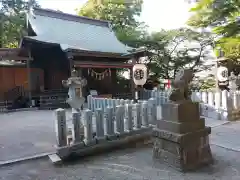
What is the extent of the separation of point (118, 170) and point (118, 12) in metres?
17.1

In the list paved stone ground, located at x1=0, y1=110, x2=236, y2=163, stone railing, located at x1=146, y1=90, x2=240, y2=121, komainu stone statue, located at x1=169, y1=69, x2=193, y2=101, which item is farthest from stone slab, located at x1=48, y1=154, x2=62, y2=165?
stone railing, located at x1=146, y1=90, x2=240, y2=121

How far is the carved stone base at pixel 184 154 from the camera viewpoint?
137 inches

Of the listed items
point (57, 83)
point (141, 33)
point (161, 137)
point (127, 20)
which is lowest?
point (161, 137)

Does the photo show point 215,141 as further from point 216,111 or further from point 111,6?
point 111,6

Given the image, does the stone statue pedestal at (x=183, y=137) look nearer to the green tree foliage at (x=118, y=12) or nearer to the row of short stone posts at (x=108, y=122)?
the row of short stone posts at (x=108, y=122)

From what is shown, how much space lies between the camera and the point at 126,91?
1563cm

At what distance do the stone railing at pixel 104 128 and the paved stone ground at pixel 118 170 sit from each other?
27 centimetres

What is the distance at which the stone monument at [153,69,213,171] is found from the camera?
349cm

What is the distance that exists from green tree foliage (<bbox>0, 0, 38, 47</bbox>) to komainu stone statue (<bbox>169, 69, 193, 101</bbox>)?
1611 centimetres

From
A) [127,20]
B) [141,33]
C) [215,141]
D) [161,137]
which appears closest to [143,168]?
[161,137]

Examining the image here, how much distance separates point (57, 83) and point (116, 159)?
1167cm

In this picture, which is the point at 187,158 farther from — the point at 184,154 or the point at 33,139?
the point at 33,139

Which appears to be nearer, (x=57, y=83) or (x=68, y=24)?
(x=57, y=83)

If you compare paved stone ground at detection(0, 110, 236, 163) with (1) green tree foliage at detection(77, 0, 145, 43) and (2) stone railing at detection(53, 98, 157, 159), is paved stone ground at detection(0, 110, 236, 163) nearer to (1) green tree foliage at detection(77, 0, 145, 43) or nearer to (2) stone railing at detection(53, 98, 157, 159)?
(2) stone railing at detection(53, 98, 157, 159)
